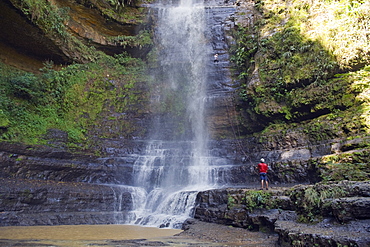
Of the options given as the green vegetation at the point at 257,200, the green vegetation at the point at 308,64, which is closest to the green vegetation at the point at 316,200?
the green vegetation at the point at 257,200

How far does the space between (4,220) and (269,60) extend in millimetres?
13882

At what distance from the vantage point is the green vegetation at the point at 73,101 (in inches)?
513

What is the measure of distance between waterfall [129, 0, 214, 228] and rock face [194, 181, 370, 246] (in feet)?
5.44

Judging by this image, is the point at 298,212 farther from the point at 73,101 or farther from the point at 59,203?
the point at 73,101

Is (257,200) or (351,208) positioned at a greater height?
(257,200)

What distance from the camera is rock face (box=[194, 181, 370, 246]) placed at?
15.8 ft

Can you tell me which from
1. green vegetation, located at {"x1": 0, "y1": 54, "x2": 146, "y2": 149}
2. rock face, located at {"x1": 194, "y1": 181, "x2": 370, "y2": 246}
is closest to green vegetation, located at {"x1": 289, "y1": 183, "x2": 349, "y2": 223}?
rock face, located at {"x1": 194, "y1": 181, "x2": 370, "y2": 246}

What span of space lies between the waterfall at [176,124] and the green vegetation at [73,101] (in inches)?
71.6

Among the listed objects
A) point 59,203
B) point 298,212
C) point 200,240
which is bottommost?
point 200,240

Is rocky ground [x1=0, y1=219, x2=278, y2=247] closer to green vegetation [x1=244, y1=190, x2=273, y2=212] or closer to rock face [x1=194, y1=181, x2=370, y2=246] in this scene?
rock face [x1=194, y1=181, x2=370, y2=246]

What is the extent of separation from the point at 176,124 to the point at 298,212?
433 inches

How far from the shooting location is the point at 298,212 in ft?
22.2

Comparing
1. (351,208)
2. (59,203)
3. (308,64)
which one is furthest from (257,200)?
(308,64)

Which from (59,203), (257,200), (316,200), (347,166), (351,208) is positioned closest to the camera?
(351,208)
